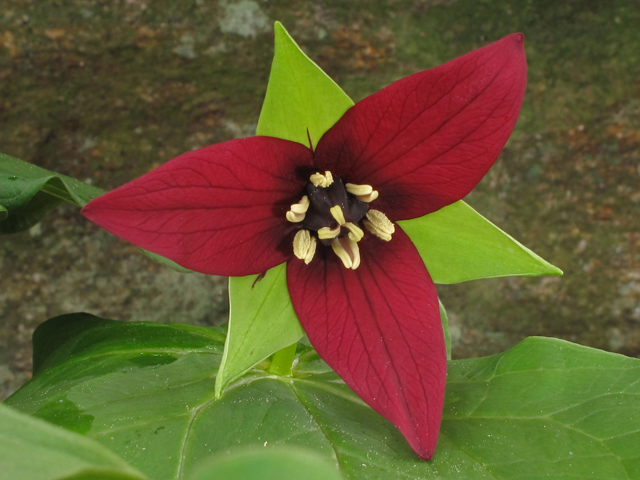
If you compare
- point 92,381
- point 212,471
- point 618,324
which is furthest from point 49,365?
point 618,324

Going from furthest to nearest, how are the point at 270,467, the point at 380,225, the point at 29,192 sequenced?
the point at 29,192 → the point at 380,225 → the point at 270,467

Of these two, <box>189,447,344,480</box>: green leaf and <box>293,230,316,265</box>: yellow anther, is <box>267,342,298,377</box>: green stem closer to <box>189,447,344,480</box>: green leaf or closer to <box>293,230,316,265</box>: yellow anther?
<box>293,230,316,265</box>: yellow anther

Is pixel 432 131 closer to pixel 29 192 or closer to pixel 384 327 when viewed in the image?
pixel 384 327

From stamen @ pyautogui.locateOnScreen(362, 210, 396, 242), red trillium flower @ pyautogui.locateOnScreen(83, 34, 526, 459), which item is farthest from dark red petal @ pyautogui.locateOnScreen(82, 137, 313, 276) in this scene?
stamen @ pyautogui.locateOnScreen(362, 210, 396, 242)

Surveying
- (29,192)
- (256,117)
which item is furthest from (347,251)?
(256,117)

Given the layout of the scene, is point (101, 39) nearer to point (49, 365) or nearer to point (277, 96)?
point (49, 365)

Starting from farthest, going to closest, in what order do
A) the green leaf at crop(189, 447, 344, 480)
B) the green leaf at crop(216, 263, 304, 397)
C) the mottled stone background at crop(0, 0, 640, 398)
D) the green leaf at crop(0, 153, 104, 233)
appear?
the mottled stone background at crop(0, 0, 640, 398)
the green leaf at crop(0, 153, 104, 233)
the green leaf at crop(216, 263, 304, 397)
the green leaf at crop(189, 447, 344, 480)
